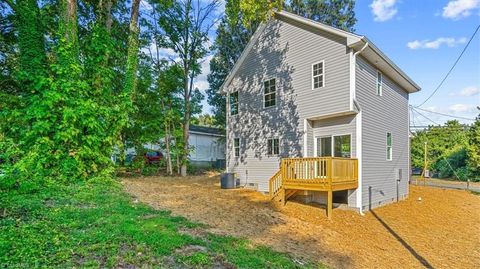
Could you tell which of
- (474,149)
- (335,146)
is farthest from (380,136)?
(474,149)

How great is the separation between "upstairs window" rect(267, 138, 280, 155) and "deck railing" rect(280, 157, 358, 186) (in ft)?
8.37

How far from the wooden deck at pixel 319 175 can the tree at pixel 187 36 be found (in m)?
10.8

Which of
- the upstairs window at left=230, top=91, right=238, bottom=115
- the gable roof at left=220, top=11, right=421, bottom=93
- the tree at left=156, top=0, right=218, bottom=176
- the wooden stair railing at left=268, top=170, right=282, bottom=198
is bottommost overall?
the wooden stair railing at left=268, top=170, right=282, bottom=198

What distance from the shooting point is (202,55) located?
20234 millimetres

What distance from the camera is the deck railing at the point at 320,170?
884 centimetres

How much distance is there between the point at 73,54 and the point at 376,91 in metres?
12.5

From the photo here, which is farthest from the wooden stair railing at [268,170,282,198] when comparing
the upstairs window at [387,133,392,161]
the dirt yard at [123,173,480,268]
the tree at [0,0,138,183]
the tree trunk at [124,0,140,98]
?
the tree trunk at [124,0,140,98]

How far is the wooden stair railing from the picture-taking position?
429 inches

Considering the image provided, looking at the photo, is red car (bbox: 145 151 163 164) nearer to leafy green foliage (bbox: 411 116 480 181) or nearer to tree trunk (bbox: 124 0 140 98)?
tree trunk (bbox: 124 0 140 98)

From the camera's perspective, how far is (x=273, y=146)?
13008 mm

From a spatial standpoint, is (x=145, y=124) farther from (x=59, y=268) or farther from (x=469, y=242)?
(x=469, y=242)

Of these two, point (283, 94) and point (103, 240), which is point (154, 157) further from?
point (103, 240)

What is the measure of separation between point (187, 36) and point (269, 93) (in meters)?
9.83

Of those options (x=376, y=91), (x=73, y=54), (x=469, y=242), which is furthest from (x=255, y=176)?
(x=73, y=54)
